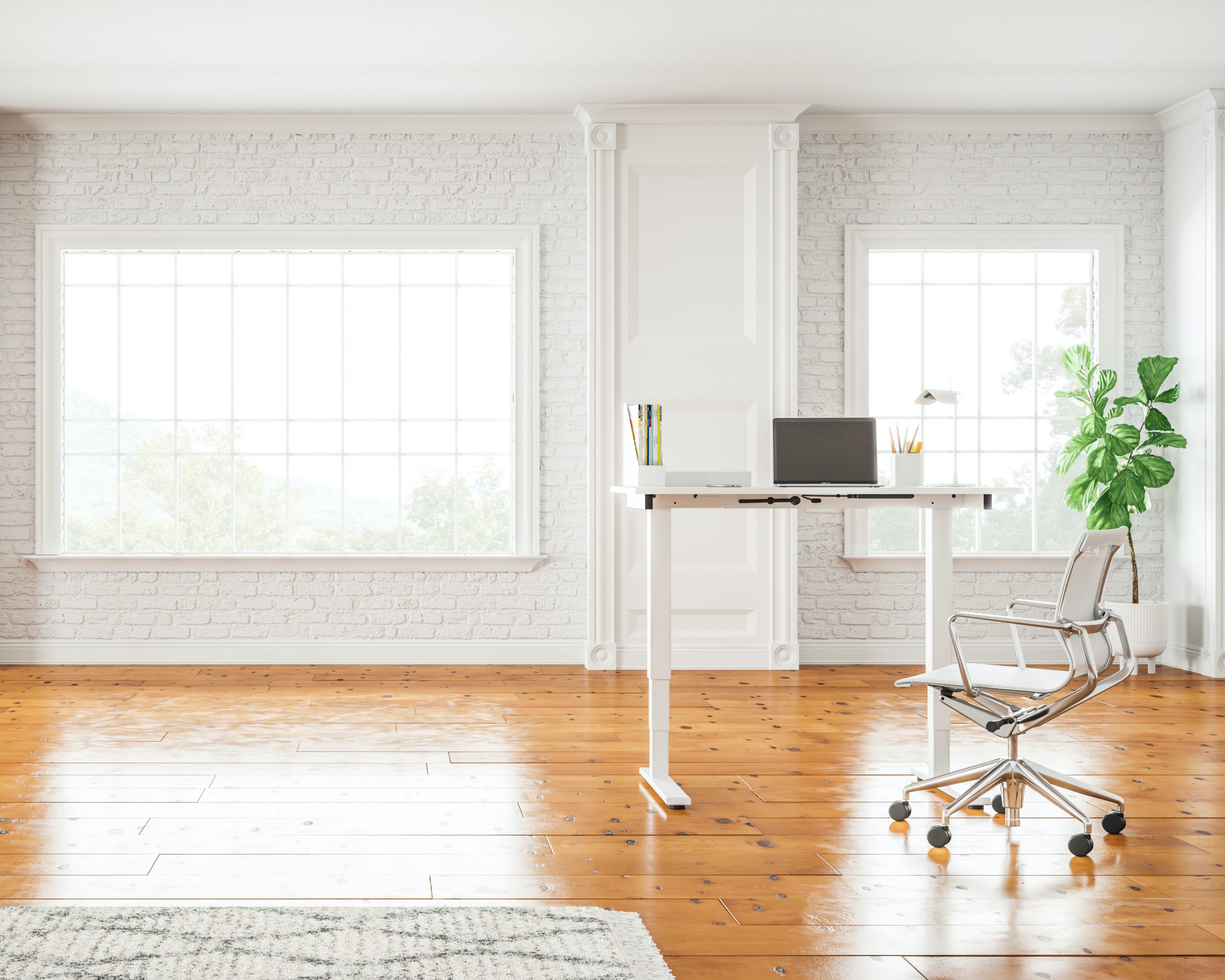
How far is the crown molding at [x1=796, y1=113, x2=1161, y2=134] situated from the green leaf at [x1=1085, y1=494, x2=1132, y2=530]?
6.91ft

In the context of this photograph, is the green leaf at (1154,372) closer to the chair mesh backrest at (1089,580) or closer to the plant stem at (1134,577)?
the plant stem at (1134,577)

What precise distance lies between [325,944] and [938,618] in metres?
2.12

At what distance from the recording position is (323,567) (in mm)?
5988

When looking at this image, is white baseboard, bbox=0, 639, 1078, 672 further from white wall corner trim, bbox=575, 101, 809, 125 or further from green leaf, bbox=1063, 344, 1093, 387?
white wall corner trim, bbox=575, 101, 809, 125

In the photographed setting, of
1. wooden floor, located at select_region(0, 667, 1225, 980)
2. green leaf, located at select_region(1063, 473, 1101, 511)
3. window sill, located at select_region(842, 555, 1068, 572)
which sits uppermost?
green leaf, located at select_region(1063, 473, 1101, 511)

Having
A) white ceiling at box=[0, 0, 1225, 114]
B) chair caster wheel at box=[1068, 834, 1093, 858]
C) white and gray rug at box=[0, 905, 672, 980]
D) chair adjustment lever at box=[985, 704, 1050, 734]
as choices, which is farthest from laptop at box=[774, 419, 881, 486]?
white ceiling at box=[0, 0, 1225, 114]

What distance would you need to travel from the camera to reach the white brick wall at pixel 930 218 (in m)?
6.09

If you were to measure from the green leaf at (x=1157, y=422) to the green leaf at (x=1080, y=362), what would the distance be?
36cm

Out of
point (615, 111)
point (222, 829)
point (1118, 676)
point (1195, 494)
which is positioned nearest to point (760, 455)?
point (615, 111)

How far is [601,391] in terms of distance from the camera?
5816mm

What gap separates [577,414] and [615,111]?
5.31 ft

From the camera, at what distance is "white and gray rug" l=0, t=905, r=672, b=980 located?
212 centimetres

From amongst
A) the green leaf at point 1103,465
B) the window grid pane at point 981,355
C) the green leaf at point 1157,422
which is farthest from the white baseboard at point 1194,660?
the green leaf at point 1157,422

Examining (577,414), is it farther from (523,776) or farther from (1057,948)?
(1057,948)
